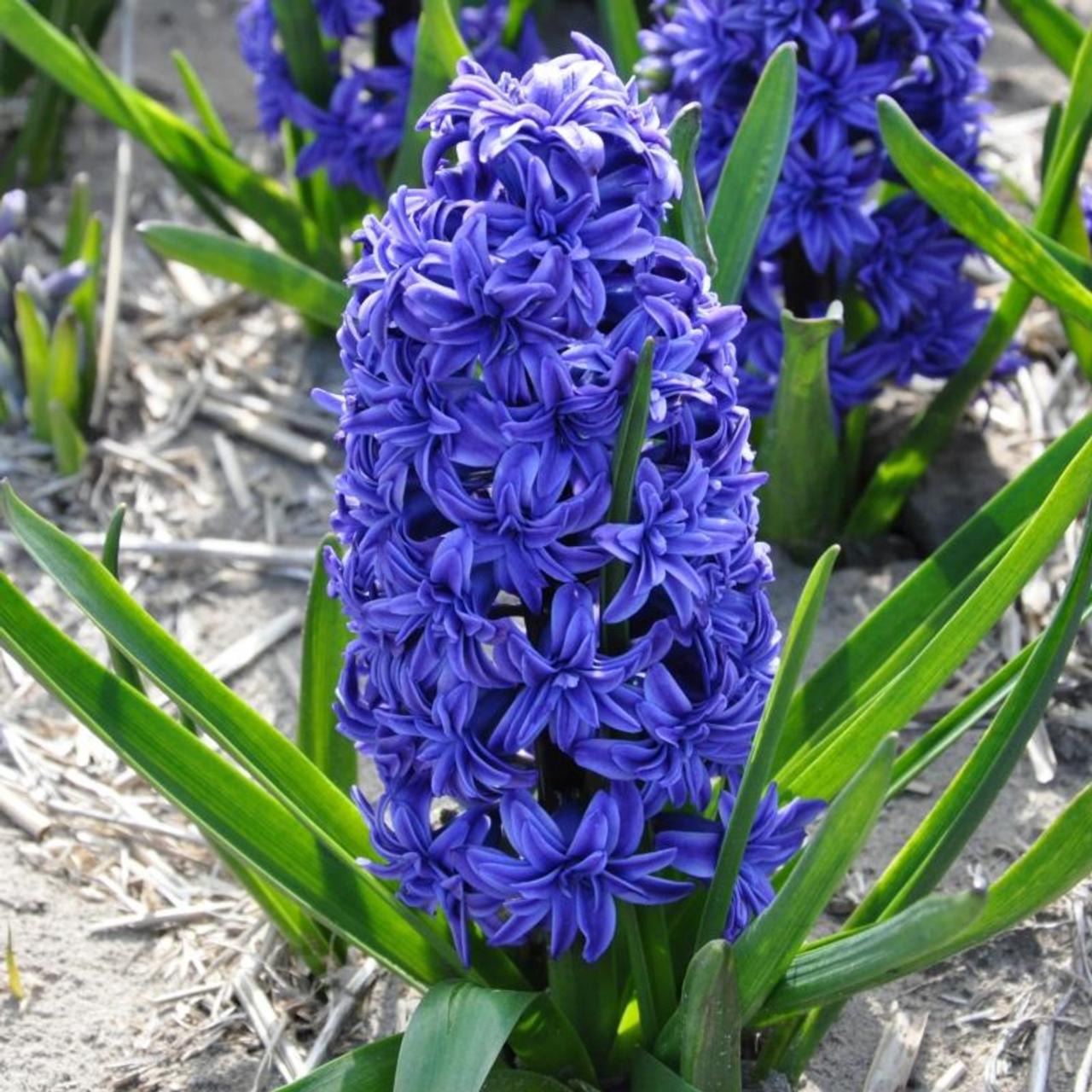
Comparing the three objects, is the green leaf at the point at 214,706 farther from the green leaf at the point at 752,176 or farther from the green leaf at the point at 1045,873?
the green leaf at the point at 752,176

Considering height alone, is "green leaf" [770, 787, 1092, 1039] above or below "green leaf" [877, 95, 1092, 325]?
below

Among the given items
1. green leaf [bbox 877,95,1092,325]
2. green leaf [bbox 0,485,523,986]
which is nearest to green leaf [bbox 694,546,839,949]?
green leaf [bbox 0,485,523,986]

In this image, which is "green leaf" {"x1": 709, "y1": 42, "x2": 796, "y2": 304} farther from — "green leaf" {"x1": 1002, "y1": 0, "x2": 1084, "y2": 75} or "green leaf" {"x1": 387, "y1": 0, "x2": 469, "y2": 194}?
"green leaf" {"x1": 1002, "y1": 0, "x2": 1084, "y2": 75}

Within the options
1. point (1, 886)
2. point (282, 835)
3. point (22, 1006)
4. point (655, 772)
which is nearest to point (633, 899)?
point (655, 772)

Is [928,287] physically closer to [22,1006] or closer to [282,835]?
[282,835]

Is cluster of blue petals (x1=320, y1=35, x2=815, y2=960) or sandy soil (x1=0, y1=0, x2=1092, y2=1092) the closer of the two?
cluster of blue petals (x1=320, y1=35, x2=815, y2=960)

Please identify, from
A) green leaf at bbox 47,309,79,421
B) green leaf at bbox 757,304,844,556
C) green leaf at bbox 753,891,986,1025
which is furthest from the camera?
green leaf at bbox 47,309,79,421

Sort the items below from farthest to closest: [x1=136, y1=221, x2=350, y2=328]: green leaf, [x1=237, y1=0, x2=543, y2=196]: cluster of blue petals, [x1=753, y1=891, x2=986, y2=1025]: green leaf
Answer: [x1=237, y1=0, x2=543, y2=196]: cluster of blue petals < [x1=136, y1=221, x2=350, y2=328]: green leaf < [x1=753, y1=891, x2=986, y2=1025]: green leaf
